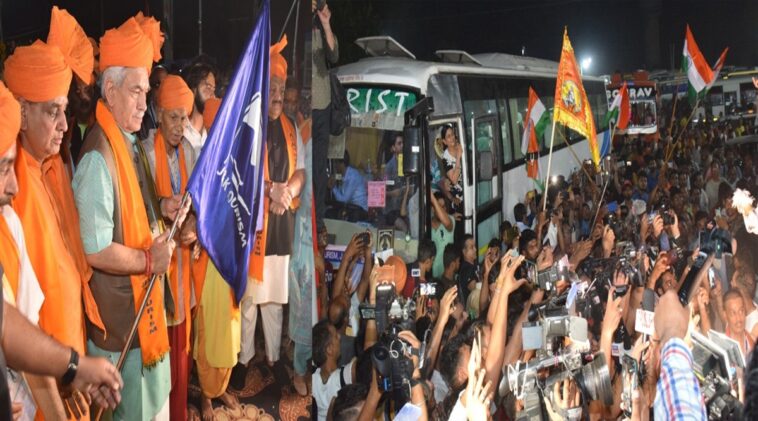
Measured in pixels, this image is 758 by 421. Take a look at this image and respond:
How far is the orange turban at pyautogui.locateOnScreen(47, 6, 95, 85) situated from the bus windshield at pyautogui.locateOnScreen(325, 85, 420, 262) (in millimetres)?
1531

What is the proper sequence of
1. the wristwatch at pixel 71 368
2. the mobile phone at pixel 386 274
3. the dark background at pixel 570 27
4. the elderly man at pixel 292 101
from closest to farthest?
1. the wristwatch at pixel 71 368
2. the elderly man at pixel 292 101
3. the dark background at pixel 570 27
4. the mobile phone at pixel 386 274

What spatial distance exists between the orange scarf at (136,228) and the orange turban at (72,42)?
0.17 meters

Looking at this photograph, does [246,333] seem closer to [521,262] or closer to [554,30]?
[521,262]

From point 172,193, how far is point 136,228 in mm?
342

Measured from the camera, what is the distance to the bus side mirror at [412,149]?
467 cm

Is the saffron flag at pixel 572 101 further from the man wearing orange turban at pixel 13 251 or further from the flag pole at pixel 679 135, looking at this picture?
the man wearing orange turban at pixel 13 251

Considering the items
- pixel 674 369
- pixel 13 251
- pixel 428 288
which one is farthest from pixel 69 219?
pixel 674 369

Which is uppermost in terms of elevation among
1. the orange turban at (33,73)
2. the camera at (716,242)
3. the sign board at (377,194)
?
the orange turban at (33,73)

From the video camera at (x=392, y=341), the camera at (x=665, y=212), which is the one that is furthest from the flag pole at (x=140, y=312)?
the camera at (x=665, y=212)

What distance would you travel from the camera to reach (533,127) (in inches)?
189

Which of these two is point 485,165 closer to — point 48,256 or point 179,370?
point 179,370

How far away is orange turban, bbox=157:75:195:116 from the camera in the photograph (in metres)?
3.89

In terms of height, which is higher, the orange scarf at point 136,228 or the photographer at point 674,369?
the orange scarf at point 136,228

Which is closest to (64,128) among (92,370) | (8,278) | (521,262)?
(8,278)
